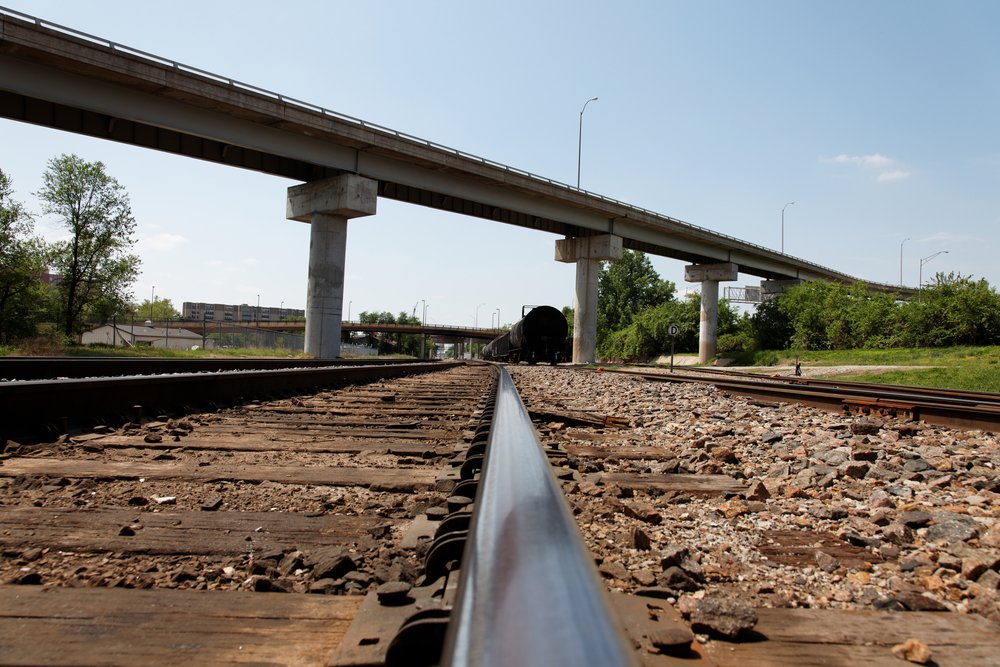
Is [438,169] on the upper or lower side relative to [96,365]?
upper

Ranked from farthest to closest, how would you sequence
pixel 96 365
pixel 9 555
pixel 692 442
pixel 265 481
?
pixel 96 365, pixel 692 442, pixel 265 481, pixel 9 555

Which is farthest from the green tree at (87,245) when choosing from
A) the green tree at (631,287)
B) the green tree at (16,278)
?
the green tree at (631,287)

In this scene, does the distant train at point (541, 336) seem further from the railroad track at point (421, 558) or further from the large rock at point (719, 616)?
the large rock at point (719, 616)

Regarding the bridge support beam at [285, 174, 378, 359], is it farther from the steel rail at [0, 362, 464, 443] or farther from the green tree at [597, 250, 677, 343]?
the green tree at [597, 250, 677, 343]

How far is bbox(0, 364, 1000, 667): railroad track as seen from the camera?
75cm

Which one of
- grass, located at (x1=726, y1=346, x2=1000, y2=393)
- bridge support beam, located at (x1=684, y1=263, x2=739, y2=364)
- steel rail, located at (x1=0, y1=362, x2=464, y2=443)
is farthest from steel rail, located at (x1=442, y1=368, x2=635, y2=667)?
bridge support beam, located at (x1=684, y1=263, x2=739, y2=364)

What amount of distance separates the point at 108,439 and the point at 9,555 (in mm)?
2036

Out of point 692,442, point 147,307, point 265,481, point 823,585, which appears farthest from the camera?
point 147,307

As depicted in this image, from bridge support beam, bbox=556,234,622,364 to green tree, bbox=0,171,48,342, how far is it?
2768cm

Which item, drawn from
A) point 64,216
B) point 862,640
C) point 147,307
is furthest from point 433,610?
point 147,307

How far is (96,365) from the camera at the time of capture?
792 centimetres

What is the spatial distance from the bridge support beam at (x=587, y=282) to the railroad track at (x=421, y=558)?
31.6 metres

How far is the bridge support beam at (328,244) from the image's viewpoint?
2408cm

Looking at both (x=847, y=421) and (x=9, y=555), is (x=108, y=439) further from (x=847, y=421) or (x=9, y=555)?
(x=847, y=421)
